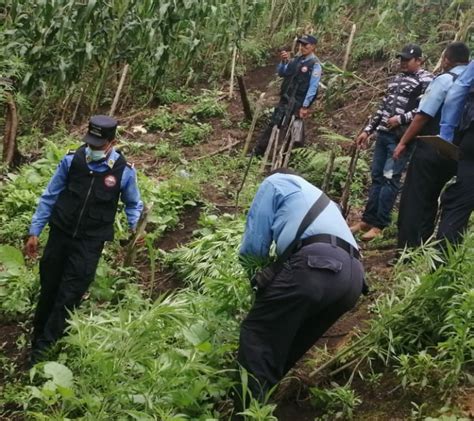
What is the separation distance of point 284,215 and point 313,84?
5120 mm

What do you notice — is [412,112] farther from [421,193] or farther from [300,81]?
[300,81]

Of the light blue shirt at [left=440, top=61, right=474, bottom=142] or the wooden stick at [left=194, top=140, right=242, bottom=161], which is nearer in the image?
the light blue shirt at [left=440, top=61, right=474, bottom=142]

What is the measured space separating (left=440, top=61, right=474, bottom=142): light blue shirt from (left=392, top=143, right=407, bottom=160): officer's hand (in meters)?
0.94

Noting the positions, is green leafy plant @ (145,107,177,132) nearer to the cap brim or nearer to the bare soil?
the bare soil

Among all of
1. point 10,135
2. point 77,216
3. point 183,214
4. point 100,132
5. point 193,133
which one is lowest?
point 183,214

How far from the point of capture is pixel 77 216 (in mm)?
4582

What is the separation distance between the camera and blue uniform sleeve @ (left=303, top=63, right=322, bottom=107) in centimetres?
842

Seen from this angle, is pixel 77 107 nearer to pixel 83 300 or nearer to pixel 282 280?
pixel 83 300

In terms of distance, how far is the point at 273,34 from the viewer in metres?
13.5

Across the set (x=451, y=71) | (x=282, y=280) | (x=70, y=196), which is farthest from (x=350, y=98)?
(x=282, y=280)

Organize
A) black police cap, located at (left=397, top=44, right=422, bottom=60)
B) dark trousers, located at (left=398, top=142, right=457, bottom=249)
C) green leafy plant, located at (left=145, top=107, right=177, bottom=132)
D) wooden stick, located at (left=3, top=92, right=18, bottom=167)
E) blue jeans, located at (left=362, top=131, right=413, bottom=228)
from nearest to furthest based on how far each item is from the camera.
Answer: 1. dark trousers, located at (left=398, top=142, right=457, bottom=249)
2. black police cap, located at (left=397, top=44, right=422, bottom=60)
3. blue jeans, located at (left=362, top=131, right=413, bottom=228)
4. wooden stick, located at (left=3, top=92, right=18, bottom=167)
5. green leafy plant, located at (left=145, top=107, right=177, bottom=132)

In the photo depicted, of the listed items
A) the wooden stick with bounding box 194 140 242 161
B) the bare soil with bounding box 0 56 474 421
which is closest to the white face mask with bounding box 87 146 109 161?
the bare soil with bounding box 0 56 474 421

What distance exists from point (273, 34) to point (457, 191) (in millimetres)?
9649

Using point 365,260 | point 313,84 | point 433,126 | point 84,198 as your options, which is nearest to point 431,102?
point 433,126
